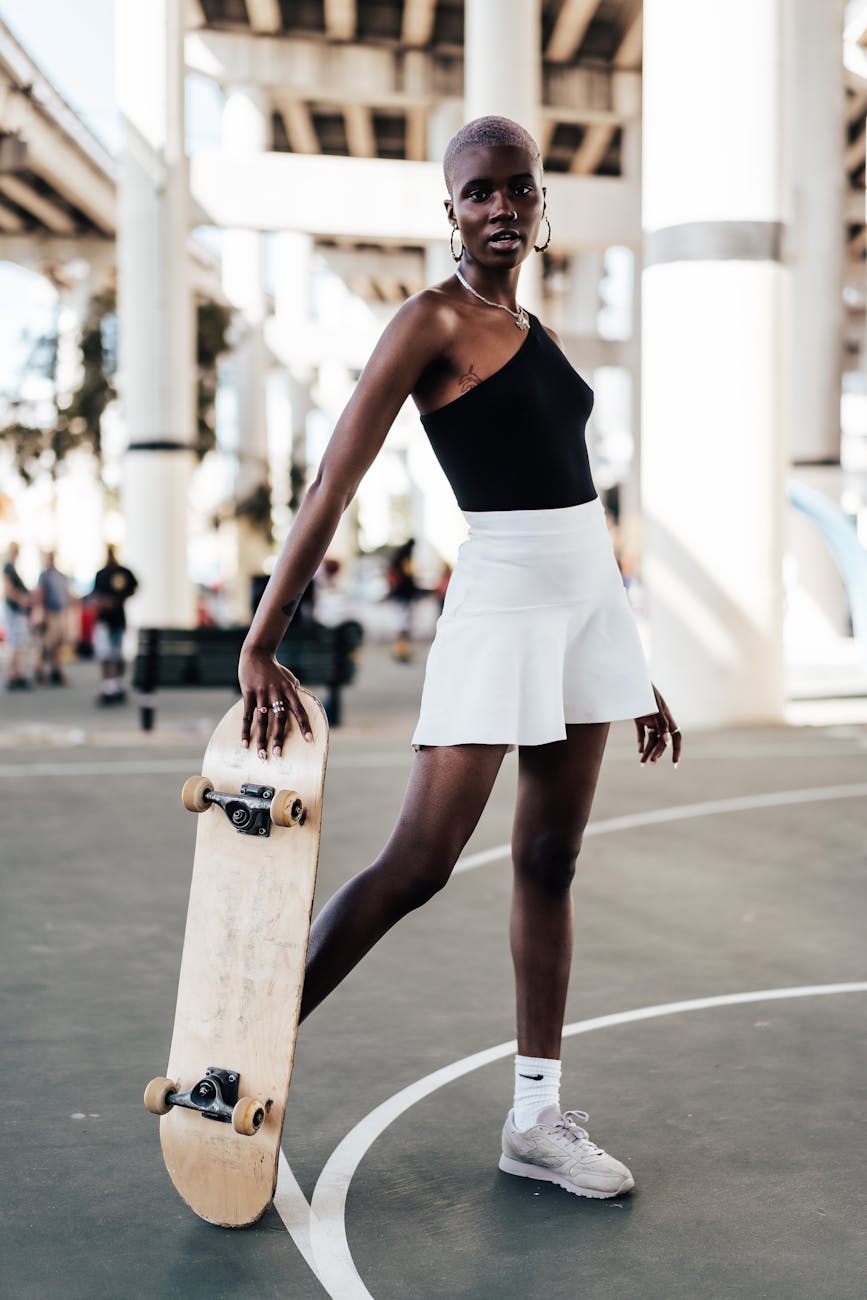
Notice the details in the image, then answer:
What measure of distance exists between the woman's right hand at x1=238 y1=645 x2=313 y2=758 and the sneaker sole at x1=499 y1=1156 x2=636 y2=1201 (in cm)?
105

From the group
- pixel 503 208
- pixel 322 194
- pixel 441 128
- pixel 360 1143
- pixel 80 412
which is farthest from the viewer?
pixel 441 128

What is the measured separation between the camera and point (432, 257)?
32.9 m

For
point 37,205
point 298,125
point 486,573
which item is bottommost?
point 486,573

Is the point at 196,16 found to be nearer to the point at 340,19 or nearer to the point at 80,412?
the point at 340,19

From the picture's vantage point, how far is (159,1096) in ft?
9.92

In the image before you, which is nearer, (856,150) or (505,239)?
(505,239)

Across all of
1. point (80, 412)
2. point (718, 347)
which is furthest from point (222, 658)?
point (80, 412)

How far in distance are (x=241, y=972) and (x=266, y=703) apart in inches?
20.8

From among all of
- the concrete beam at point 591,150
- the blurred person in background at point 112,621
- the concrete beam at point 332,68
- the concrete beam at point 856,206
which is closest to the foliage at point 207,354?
the concrete beam at point 332,68

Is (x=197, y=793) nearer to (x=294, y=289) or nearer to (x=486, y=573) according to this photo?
(x=486, y=573)

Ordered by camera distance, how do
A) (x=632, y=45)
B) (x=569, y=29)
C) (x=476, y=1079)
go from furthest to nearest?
(x=632, y=45), (x=569, y=29), (x=476, y=1079)

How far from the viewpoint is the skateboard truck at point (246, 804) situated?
297cm

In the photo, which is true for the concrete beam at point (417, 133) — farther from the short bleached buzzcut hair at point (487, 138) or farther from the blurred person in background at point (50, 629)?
the short bleached buzzcut hair at point (487, 138)

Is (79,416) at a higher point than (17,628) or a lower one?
higher
